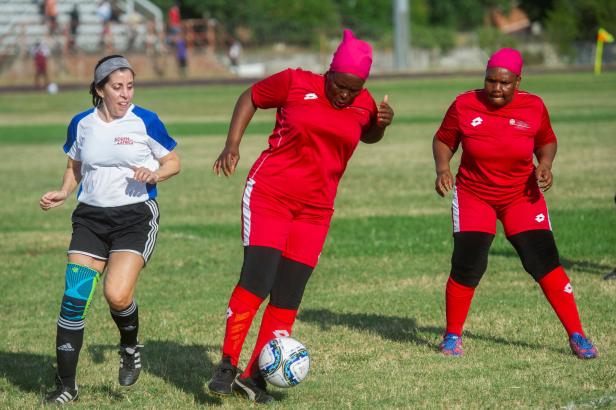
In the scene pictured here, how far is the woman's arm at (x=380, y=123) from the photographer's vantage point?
659 centimetres

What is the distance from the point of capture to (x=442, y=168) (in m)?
7.60

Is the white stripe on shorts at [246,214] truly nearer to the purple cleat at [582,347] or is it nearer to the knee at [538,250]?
the knee at [538,250]

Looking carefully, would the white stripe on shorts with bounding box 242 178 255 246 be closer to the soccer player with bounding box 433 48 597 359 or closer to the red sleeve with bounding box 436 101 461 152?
the soccer player with bounding box 433 48 597 359

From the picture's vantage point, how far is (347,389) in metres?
Result: 6.88

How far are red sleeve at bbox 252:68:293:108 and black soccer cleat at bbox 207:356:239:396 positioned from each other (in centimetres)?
159

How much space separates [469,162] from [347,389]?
196cm

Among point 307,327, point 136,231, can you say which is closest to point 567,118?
point 307,327

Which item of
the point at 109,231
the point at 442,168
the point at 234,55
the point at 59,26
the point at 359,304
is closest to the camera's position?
the point at 109,231

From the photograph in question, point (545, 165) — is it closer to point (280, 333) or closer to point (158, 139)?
point (280, 333)

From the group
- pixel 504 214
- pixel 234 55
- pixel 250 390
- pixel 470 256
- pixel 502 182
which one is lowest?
pixel 234 55

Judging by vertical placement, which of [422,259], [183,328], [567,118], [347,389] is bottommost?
[567,118]

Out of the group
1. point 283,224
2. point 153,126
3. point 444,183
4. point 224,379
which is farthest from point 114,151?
point 444,183

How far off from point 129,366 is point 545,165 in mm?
3243

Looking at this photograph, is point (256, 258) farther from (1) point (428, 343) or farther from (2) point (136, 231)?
(1) point (428, 343)
